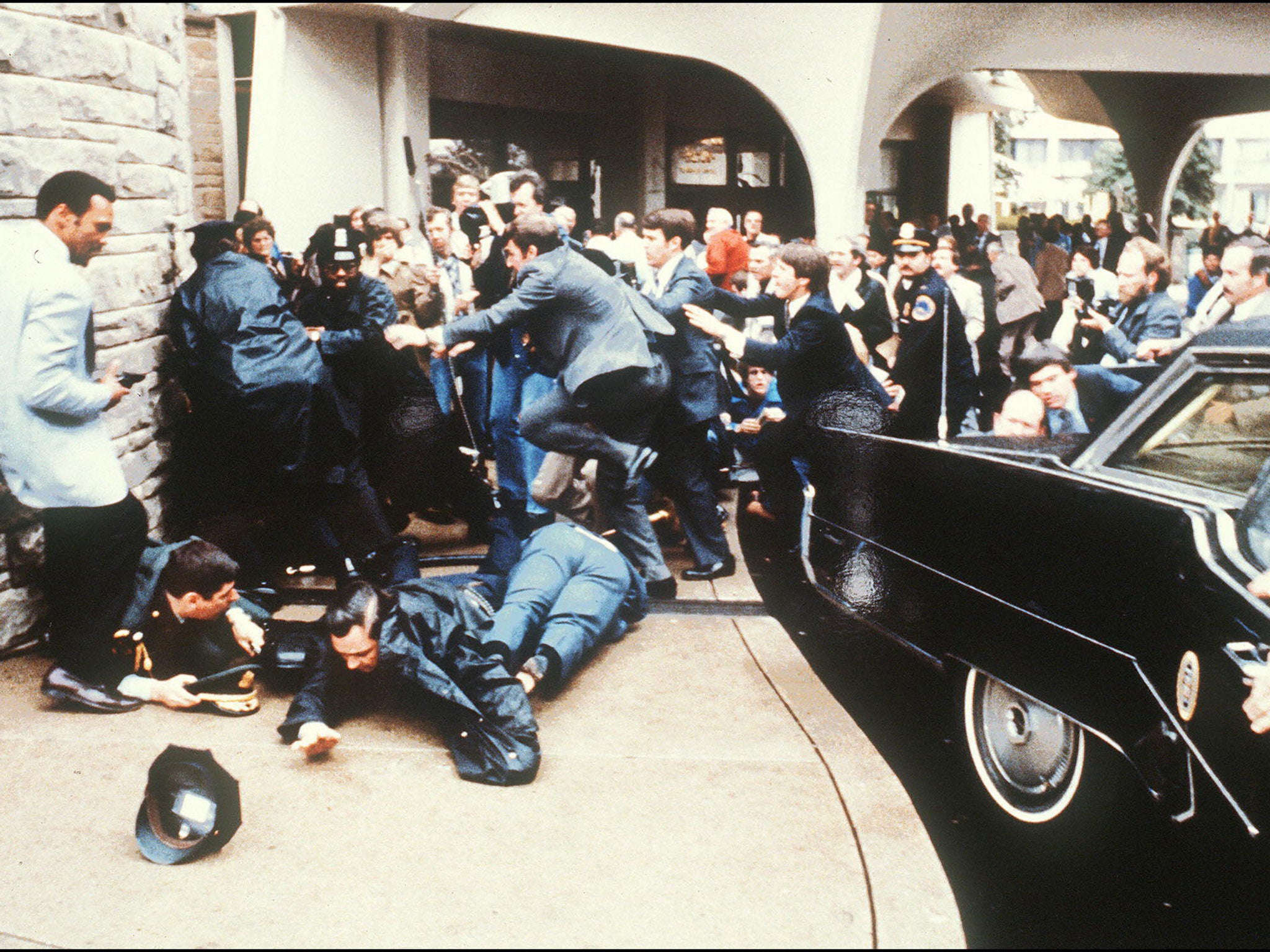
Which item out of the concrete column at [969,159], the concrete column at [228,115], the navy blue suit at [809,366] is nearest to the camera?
the navy blue suit at [809,366]

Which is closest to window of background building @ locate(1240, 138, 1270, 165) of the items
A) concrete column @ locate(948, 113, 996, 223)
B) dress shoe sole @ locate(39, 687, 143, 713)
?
concrete column @ locate(948, 113, 996, 223)

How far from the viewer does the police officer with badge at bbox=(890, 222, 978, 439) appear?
6418 millimetres

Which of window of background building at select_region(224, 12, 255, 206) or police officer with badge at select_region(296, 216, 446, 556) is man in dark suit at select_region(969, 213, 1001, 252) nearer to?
window of background building at select_region(224, 12, 255, 206)

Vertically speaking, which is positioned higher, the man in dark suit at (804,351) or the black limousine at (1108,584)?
the man in dark suit at (804,351)

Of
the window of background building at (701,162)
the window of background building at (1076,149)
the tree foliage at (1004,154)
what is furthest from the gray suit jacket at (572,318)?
the window of background building at (1076,149)

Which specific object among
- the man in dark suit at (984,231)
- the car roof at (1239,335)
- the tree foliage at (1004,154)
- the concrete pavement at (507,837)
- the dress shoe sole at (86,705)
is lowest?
the concrete pavement at (507,837)

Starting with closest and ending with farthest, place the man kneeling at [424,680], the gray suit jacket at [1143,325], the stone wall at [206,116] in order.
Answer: the man kneeling at [424,680] → the gray suit jacket at [1143,325] → the stone wall at [206,116]

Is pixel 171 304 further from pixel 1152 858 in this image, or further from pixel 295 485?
pixel 1152 858

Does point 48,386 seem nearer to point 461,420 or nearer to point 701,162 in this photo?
point 461,420

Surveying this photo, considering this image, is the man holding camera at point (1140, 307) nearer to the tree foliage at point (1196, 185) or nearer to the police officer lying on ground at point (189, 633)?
the police officer lying on ground at point (189, 633)

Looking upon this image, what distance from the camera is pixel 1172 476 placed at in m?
3.21

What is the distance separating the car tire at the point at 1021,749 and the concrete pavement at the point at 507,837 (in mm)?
321

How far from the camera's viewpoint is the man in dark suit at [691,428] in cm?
614

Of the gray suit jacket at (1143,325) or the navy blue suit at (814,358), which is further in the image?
the gray suit jacket at (1143,325)
